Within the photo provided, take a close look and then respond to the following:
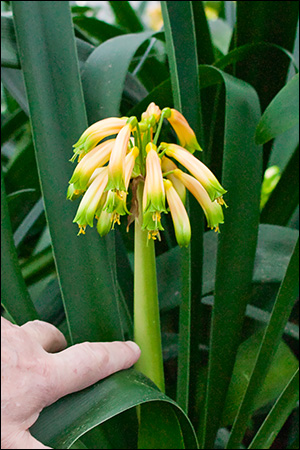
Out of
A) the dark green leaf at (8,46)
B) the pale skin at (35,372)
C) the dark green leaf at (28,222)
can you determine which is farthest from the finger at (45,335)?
the dark green leaf at (28,222)

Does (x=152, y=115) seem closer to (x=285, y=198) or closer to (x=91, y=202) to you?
(x=91, y=202)

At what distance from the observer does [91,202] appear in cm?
35

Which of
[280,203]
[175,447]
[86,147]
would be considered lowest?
[175,447]

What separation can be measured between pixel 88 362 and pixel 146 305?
0.28 feet

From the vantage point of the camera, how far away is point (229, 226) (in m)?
0.51

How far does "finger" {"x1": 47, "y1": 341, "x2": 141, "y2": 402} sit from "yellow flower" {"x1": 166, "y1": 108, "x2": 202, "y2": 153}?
20 cm

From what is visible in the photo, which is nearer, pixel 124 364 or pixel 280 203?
pixel 124 364

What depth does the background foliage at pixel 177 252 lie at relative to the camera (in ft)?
1.50

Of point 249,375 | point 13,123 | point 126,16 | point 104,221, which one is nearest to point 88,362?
point 104,221

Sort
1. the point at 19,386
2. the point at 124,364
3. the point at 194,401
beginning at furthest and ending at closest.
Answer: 1. the point at 194,401
2. the point at 124,364
3. the point at 19,386

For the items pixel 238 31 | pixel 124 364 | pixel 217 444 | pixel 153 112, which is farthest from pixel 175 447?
pixel 238 31

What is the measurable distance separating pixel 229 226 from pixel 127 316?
0.20 meters

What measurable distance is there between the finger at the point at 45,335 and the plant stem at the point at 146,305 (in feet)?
0.26

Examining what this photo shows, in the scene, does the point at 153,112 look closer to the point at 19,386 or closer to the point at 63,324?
the point at 19,386
